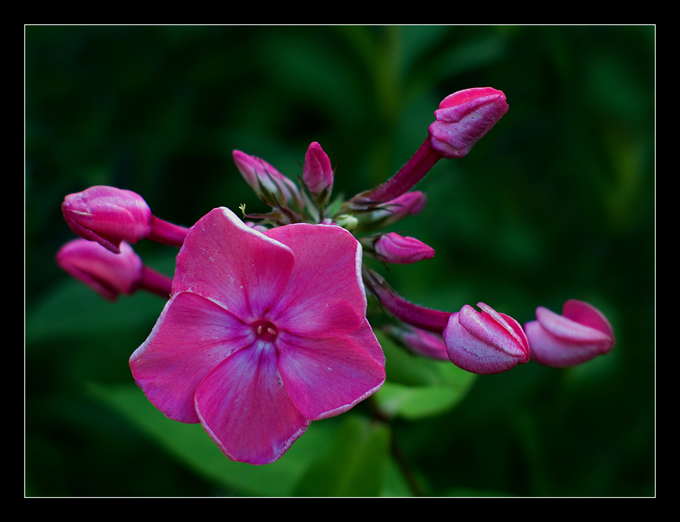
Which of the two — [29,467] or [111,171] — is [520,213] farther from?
[29,467]

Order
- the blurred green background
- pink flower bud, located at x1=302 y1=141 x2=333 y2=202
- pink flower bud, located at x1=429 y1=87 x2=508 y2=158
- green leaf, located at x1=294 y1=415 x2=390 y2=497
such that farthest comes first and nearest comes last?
the blurred green background → green leaf, located at x1=294 y1=415 x2=390 y2=497 → pink flower bud, located at x1=302 y1=141 x2=333 y2=202 → pink flower bud, located at x1=429 y1=87 x2=508 y2=158

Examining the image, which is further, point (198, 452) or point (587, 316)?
point (198, 452)

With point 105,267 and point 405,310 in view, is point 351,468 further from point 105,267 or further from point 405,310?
point 105,267

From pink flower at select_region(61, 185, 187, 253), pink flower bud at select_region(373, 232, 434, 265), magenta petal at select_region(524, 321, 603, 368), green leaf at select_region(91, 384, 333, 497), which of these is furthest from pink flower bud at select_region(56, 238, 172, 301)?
magenta petal at select_region(524, 321, 603, 368)

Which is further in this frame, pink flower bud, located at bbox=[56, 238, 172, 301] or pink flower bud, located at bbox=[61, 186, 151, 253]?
pink flower bud, located at bbox=[56, 238, 172, 301]

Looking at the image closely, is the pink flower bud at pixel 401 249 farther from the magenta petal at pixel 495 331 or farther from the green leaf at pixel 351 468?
the green leaf at pixel 351 468

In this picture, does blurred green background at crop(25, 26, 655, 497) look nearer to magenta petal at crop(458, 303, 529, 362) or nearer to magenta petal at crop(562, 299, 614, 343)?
magenta petal at crop(562, 299, 614, 343)

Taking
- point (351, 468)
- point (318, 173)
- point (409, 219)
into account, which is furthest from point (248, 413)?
point (409, 219)
